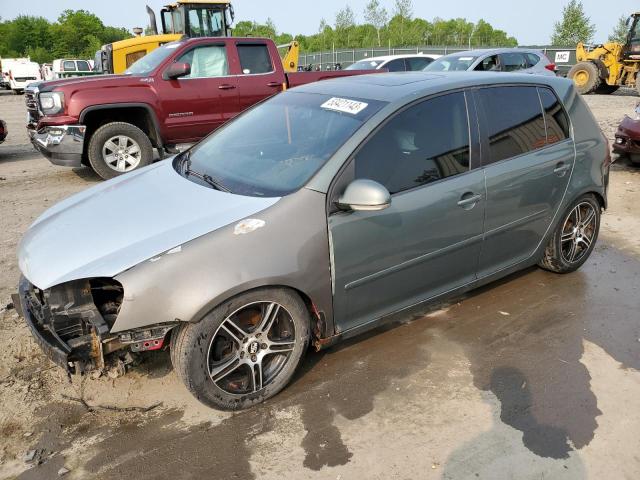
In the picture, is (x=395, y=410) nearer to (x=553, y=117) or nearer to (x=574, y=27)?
(x=553, y=117)

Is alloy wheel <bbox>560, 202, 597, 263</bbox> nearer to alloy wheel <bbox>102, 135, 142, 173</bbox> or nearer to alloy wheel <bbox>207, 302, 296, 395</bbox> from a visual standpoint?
alloy wheel <bbox>207, 302, 296, 395</bbox>

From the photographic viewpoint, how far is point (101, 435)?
8.73ft

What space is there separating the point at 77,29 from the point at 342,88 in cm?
8416

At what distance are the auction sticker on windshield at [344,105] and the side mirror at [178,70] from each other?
477cm

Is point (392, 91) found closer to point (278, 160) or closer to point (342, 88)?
point (342, 88)

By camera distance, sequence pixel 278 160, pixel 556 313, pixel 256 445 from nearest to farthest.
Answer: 1. pixel 256 445
2. pixel 278 160
3. pixel 556 313

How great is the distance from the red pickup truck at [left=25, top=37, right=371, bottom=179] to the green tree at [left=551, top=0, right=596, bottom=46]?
46.1m

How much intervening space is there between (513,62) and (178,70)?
8.63 m

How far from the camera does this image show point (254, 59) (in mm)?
8539

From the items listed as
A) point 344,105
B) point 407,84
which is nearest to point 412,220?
point 344,105

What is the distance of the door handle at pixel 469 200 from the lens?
3.28 m

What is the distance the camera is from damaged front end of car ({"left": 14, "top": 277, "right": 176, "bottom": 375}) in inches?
97.5

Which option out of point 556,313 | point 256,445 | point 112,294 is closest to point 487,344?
point 556,313

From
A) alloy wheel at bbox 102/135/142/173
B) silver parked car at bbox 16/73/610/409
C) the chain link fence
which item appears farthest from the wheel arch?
the chain link fence
